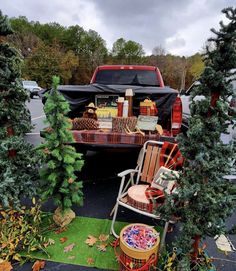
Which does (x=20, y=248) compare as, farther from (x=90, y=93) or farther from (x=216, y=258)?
(x=90, y=93)

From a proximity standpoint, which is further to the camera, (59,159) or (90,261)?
(59,159)

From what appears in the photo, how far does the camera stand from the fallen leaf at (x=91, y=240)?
223 centimetres

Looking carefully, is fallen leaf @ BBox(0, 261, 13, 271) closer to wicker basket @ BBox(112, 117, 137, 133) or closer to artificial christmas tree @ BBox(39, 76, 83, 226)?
artificial christmas tree @ BBox(39, 76, 83, 226)

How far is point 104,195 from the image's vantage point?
3.25 metres

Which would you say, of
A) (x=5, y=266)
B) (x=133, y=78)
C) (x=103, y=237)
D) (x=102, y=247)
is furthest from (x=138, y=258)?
(x=133, y=78)

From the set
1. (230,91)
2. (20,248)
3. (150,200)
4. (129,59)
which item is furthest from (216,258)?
(129,59)

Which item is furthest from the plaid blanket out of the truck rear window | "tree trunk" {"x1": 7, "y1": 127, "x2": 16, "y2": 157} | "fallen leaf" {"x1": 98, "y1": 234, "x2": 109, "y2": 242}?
the truck rear window

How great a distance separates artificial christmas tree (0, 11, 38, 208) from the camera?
193cm

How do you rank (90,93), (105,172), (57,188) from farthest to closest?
(105,172) < (90,93) < (57,188)

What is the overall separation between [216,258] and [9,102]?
2399 mm

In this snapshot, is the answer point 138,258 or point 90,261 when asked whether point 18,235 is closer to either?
point 90,261

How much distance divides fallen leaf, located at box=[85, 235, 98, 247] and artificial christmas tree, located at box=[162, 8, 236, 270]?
97 centimetres

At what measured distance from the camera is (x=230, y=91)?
4.82 ft

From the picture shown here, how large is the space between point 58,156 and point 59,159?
32 mm
